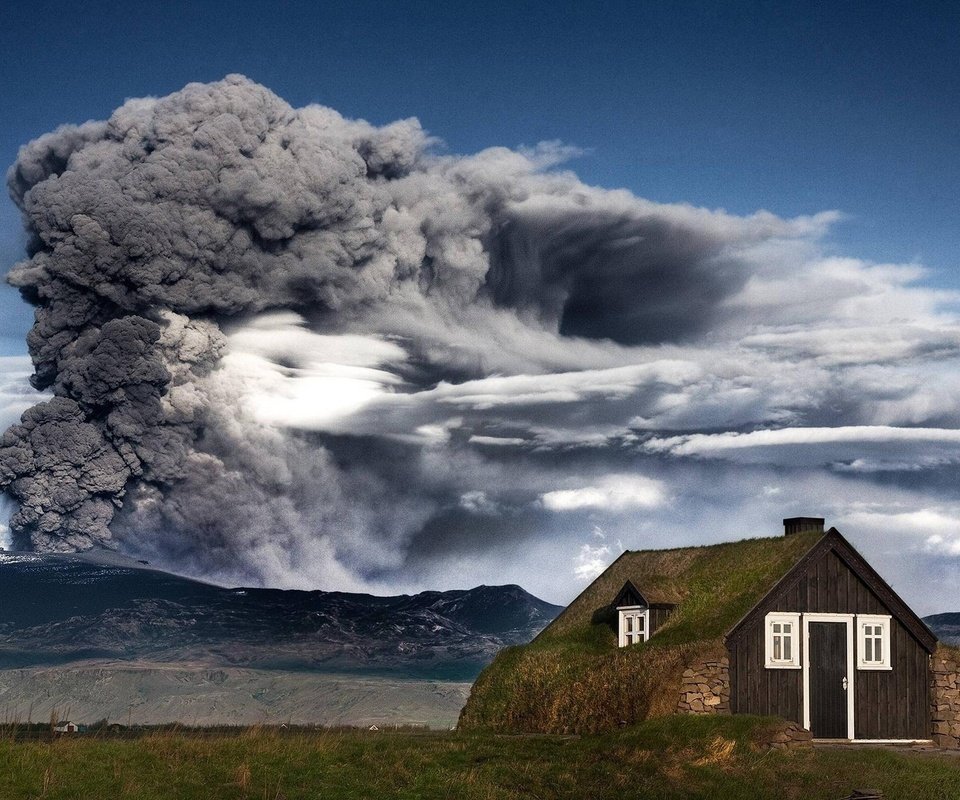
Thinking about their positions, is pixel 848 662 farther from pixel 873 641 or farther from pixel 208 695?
pixel 208 695

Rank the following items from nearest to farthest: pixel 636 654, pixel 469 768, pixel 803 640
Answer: pixel 469 768
pixel 636 654
pixel 803 640

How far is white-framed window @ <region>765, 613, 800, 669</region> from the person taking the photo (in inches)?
1119

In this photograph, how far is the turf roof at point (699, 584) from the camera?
95.6 feet

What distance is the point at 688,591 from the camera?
1227 inches

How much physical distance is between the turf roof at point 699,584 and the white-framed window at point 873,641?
86.1 inches

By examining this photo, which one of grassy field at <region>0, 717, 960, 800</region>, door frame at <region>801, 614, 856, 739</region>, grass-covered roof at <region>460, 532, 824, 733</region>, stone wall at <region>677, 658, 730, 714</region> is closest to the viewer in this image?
grassy field at <region>0, 717, 960, 800</region>

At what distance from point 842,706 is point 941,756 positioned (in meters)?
3.54

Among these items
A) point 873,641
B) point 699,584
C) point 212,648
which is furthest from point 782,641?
point 212,648

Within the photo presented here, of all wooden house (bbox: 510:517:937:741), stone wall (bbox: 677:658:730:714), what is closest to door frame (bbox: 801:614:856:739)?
wooden house (bbox: 510:517:937:741)

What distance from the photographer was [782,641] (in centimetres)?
2867

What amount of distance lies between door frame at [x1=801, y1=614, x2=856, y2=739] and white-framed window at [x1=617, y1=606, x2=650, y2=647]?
3.66 m

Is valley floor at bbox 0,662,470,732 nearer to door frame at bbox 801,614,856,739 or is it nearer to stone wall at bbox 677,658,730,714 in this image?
door frame at bbox 801,614,856,739

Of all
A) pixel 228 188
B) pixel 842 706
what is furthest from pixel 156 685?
pixel 842 706

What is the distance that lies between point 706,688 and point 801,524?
583 centimetres
